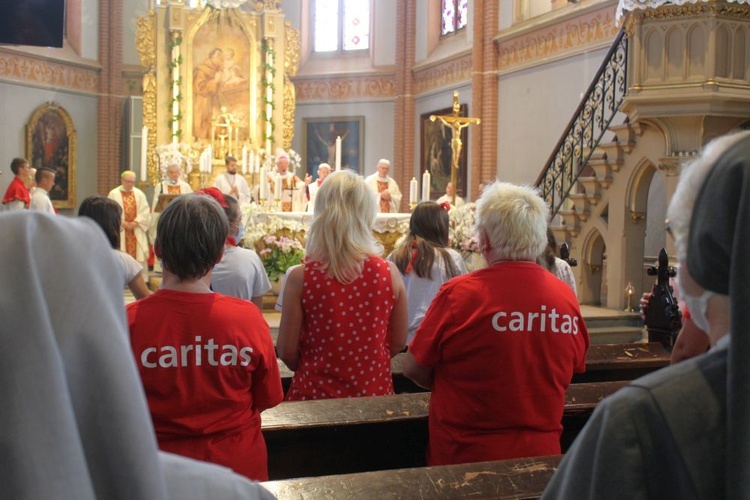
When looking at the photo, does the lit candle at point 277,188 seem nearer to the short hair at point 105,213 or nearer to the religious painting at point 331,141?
the religious painting at point 331,141

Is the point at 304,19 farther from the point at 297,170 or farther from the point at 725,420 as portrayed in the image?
the point at 725,420

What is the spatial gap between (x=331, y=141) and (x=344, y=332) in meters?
18.2

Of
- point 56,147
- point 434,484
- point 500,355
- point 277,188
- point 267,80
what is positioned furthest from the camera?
point 56,147

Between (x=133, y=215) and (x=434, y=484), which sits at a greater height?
(x=133, y=215)

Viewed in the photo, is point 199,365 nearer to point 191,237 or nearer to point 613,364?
point 191,237

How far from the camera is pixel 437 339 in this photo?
301 centimetres

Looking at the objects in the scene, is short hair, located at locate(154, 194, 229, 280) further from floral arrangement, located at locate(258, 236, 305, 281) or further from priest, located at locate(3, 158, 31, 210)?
priest, located at locate(3, 158, 31, 210)

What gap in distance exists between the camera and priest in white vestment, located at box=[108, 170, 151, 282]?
1466 cm

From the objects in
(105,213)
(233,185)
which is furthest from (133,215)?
(105,213)

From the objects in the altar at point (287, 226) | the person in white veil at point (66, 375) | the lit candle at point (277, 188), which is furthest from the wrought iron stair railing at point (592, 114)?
the person in white veil at point (66, 375)

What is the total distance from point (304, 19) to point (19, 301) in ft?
71.7

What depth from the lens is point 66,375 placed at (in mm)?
819

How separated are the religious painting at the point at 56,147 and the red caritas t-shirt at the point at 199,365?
17144 millimetres

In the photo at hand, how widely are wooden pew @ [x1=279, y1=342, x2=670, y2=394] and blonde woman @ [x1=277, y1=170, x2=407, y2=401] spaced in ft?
2.80
